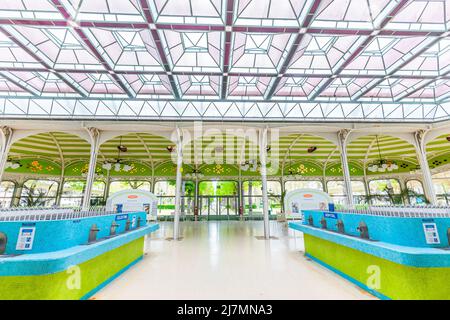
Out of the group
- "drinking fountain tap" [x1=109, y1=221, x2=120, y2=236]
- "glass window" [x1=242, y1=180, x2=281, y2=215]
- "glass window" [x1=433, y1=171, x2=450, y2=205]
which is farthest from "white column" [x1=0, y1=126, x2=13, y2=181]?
"glass window" [x1=433, y1=171, x2=450, y2=205]

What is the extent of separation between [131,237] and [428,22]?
10007 mm

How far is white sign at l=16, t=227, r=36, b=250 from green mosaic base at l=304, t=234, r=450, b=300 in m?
4.82

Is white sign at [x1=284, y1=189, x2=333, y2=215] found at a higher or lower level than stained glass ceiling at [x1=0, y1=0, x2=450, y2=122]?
lower

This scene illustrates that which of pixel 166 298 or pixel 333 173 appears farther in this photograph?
pixel 333 173

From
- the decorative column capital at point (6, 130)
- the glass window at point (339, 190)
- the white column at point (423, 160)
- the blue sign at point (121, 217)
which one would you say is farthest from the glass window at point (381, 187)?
the decorative column capital at point (6, 130)

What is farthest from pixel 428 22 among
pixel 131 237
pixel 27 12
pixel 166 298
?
pixel 27 12

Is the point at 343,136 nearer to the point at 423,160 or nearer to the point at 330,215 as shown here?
the point at 423,160

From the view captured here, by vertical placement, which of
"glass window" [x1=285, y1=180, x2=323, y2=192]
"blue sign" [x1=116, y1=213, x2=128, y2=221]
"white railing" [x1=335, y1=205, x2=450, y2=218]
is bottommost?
"blue sign" [x1=116, y1=213, x2=128, y2=221]

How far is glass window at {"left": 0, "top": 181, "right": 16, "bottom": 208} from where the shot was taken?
1580 centimetres

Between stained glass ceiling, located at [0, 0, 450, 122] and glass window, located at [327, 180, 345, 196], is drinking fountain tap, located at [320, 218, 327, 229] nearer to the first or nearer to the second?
stained glass ceiling, located at [0, 0, 450, 122]

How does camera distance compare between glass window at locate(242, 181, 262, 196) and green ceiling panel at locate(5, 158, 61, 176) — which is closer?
green ceiling panel at locate(5, 158, 61, 176)

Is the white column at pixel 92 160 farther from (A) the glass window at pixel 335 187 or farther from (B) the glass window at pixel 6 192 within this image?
(A) the glass window at pixel 335 187

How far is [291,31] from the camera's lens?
569cm
